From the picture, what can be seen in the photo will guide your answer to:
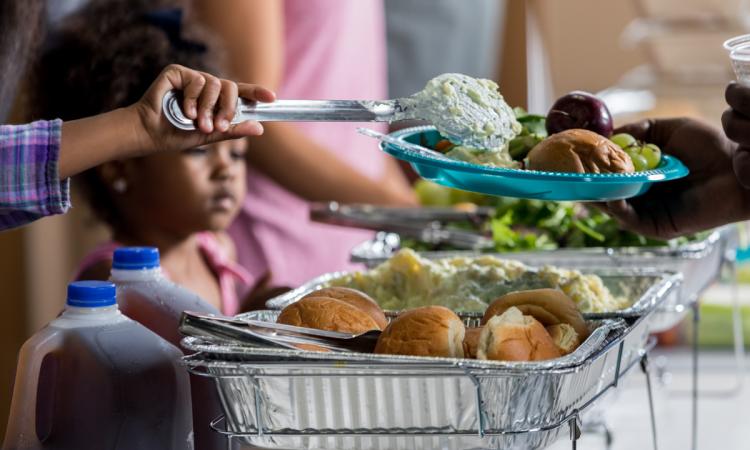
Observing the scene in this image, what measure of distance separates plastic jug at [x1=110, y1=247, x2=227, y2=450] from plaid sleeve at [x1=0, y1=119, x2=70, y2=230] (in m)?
0.14

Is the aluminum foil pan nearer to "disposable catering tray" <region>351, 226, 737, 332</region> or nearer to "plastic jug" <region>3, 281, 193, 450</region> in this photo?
"disposable catering tray" <region>351, 226, 737, 332</region>

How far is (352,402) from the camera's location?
2.67 ft

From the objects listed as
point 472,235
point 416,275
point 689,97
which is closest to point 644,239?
point 472,235

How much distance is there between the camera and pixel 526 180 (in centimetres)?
100

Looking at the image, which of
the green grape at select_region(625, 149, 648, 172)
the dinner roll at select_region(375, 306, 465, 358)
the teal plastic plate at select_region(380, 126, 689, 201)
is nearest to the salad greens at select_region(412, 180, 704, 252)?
the green grape at select_region(625, 149, 648, 172)

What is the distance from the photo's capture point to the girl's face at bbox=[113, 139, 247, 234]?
1863mm

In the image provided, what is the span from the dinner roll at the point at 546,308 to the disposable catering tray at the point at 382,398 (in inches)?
3.4

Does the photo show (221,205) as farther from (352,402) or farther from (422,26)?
(422,26)

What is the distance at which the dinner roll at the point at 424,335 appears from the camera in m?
0.83

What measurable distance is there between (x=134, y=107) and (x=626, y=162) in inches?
18.3

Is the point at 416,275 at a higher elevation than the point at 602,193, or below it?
below

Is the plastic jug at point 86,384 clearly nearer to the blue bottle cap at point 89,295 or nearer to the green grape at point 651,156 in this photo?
the blue bottle cap at point 89,295

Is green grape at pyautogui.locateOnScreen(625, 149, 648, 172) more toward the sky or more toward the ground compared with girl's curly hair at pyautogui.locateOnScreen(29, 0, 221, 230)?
more toward the ground

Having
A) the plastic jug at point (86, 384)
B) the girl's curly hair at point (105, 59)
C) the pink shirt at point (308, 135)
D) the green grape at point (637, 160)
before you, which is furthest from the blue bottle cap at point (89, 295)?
the pink shirt at point (308, 135)
